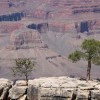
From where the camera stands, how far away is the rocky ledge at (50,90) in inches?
1820

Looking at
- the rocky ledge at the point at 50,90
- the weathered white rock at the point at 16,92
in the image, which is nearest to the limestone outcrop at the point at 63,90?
the rocky ledge at the point at 50,90

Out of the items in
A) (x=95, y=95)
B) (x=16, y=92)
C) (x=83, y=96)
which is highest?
(x=95, y=95)

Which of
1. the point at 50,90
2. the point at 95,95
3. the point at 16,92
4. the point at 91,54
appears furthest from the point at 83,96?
the point at 91,54

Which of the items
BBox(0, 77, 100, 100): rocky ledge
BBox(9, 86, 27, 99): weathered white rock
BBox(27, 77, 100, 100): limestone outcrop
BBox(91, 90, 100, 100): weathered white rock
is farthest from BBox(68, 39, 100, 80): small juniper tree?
BBox(91, 90, 100, 100): weathered white rock

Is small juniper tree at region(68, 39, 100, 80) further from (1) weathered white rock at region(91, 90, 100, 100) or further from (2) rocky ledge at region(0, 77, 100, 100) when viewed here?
(1) weathered white rock at region(91, 90, 100, 100)

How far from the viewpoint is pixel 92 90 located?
4653cm

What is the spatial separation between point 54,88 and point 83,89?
3.16 m

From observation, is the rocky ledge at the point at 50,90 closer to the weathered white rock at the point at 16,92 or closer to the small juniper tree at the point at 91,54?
the weathered white rock at the point at 16,92

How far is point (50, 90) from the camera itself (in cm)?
4706

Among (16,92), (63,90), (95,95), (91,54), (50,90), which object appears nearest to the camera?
Result: (95,95)

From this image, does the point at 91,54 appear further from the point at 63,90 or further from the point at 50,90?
the point at 50,90

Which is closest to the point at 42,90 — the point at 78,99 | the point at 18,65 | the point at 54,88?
the point at 54,88

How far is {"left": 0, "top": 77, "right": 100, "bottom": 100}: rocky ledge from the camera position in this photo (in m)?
46.2

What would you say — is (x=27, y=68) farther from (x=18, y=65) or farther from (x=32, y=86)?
(x=32, y=86)
